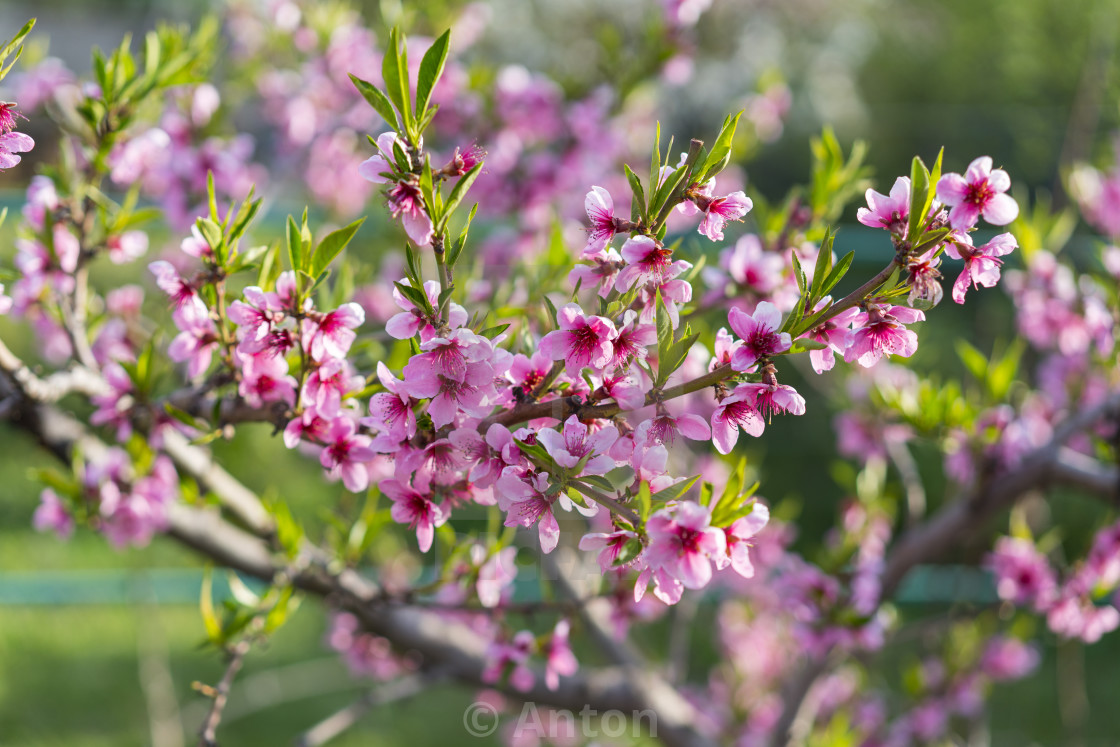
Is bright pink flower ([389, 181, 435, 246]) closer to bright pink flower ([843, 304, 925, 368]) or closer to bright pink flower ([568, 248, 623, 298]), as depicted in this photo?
bright pink flower ([568, 248, 623, 298])

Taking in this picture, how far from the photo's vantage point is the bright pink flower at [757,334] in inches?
33.5

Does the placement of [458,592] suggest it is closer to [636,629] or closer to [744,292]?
[744,292]

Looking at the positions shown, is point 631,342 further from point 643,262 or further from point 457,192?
point 457,192

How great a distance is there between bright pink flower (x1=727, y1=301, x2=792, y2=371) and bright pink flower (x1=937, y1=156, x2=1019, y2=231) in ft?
0.65

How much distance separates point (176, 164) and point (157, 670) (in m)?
1.48

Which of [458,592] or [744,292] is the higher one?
[744,292]

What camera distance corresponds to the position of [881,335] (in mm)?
887

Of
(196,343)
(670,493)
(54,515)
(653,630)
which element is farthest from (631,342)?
(653,630)

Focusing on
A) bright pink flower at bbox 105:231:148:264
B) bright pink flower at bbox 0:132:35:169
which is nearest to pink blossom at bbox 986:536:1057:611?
bright pink flower at bbox 105:231:148:264

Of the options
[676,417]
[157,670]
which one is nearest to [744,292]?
[676,417]

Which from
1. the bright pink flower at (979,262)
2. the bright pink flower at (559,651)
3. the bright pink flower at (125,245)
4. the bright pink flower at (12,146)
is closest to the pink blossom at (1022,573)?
the bright pink flower at (559,651)

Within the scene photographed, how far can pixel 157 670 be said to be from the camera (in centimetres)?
257

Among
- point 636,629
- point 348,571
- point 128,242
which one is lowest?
point 636,629

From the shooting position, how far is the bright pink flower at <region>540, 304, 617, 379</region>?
869mm
